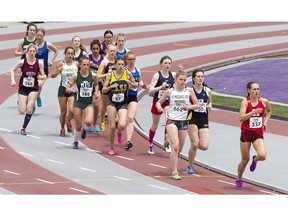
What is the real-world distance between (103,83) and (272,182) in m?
5.80

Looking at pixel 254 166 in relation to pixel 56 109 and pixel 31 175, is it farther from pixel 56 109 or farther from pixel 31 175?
pixel 56 109

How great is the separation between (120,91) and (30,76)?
2.64 m

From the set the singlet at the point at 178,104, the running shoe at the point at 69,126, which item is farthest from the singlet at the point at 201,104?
the running shoe at the point at 69,126

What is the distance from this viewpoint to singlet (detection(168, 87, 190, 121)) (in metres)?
23.1

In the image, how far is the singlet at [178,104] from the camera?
2314 cm

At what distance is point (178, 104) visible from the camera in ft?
76.2

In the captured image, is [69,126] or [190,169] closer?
[190,169]

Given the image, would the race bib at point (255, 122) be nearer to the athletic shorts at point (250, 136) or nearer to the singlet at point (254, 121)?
the singlet at point (254, 121)

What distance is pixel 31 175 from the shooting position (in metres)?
23.0

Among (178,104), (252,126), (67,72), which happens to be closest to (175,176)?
(178,104)

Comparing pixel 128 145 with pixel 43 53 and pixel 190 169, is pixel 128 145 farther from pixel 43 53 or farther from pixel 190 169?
pixel 43 53

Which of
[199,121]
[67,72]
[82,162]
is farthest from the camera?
[67,72]

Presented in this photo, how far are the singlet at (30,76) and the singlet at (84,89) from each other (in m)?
1.77

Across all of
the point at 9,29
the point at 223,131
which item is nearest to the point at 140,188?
the point at 223,131
